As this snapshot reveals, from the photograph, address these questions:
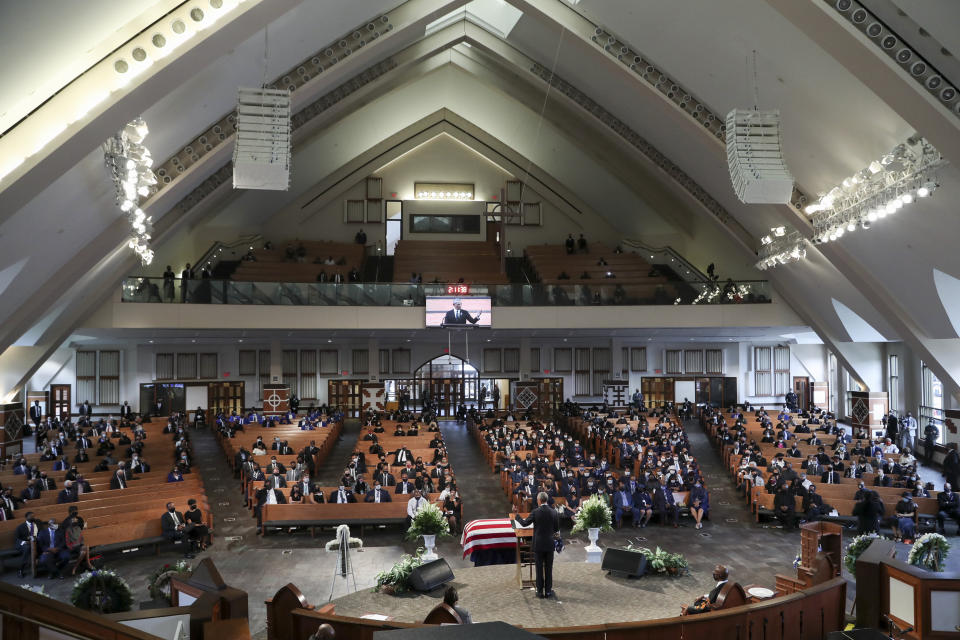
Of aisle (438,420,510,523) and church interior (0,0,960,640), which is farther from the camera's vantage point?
aisle (438,420,510,523)

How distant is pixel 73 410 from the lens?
96.0 ft

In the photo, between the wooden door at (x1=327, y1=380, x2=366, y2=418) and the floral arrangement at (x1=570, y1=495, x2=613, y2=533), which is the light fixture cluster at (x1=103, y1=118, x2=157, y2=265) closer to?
the floral arrangement at (x1=570, y1=495, x2=613, y2=533)

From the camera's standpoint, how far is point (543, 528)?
9695 mm

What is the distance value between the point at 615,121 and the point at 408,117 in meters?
11.2

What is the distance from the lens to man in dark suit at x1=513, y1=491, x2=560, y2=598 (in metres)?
9.66

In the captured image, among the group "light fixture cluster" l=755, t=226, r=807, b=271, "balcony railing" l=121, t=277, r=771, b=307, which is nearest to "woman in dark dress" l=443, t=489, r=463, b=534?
"balcony railing" l=121, t=277, r=771, b=307

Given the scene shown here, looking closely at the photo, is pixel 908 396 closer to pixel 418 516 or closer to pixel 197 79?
pixel 418 516

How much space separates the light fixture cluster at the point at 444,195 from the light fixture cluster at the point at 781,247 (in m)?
16.9

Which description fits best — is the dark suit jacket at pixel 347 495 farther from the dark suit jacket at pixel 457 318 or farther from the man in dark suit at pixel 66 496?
the dark suit jacket at pixel 457 318

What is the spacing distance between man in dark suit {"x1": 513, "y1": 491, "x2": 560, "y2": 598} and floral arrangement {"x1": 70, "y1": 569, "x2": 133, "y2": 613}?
496cm

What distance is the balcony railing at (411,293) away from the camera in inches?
898

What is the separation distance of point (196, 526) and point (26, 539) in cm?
266

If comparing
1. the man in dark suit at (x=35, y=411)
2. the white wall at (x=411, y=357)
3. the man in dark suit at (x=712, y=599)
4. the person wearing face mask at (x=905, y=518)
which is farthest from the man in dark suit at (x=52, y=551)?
the man in dark suit at (x=35, y=411)

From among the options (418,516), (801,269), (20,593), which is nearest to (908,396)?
(801,269)
